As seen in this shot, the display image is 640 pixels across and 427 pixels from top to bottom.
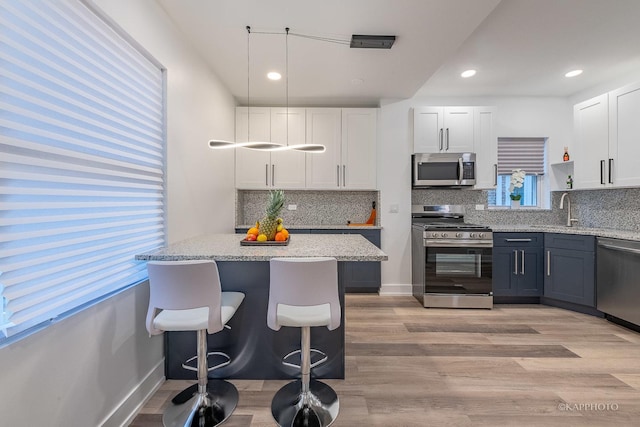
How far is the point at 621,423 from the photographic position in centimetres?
160

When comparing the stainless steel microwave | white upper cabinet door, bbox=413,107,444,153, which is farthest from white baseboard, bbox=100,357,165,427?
white upper cabinet door, bbox=413,107,444,153

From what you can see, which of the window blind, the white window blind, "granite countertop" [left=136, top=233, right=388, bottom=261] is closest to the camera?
the white window blind

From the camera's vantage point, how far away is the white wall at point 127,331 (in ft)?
3.53

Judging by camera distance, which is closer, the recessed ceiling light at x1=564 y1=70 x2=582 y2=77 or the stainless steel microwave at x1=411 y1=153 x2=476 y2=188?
the recessed ceiling light at x1=564 y1=70 x2=582 y2=77

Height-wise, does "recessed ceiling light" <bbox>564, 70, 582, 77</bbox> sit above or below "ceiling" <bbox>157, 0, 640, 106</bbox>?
above

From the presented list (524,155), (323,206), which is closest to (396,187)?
(323,206)

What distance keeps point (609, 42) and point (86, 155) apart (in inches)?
167

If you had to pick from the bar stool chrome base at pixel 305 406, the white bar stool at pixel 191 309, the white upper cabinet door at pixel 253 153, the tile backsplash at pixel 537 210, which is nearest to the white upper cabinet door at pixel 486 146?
the tile backsplash at pixel 537 210

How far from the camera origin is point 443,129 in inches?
147

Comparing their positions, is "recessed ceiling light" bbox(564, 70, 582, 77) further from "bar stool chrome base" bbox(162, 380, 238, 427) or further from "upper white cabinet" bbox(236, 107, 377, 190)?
"bar stool chrome base" bbox(162, 380, 238, 427)

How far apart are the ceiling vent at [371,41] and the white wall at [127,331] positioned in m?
1.42

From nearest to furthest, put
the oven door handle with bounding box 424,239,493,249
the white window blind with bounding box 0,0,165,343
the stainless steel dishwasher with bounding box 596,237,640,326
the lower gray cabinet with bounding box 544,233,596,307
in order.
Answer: the white window blind with bounding box 0,0,165,343
the stainless steel dishwasher with bounding box 596,237,640,326
the lower gray cabinet with bounding box 544,233,596,307
the oven door handle with bounding box 424,239,493,249

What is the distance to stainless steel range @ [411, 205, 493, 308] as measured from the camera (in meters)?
3.32

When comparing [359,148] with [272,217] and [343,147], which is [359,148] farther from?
[272,217]
